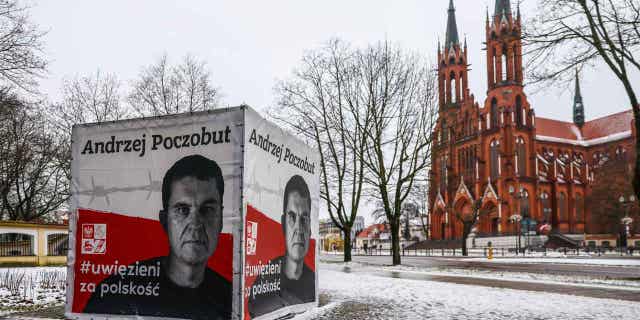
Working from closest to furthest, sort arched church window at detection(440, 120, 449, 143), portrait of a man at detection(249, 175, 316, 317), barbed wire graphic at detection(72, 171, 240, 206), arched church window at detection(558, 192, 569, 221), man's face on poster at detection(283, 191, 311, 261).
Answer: barbed wire graphic at detection(72, 171, 240, 206), portrait of a man at detection(249, 175, 316, 317), man's face on poster at detection(283, 191, 311, 261), arched church window at detection(440, 120, 449, 143), arched church window at detection(558, 192, 569, 221)

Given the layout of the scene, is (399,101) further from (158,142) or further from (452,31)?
(452,31)

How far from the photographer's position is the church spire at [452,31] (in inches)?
3406

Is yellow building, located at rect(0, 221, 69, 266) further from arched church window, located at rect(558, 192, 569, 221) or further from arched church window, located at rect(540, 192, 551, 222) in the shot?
arched church window, located at rect(558, 192, 569, 221)

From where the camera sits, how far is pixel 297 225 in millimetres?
8789

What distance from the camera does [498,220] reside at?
237 ft

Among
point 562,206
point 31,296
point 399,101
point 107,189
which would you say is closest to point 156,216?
point 107,189

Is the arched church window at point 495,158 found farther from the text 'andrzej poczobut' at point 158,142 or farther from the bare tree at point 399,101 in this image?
the text 'andrzej poczobut' at point 158,142

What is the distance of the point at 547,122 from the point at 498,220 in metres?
26.5

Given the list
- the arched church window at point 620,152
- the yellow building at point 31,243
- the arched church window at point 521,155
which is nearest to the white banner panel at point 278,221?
the yellow building at point 31,243

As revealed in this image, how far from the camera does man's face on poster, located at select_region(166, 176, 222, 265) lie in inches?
263

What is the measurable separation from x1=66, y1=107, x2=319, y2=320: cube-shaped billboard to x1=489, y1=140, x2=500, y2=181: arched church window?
7138 centimetres

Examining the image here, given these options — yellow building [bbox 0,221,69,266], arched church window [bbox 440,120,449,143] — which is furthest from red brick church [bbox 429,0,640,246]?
yellow building [bbox 0,221,69,266]

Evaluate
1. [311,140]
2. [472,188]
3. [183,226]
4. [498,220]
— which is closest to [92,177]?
[183,226]

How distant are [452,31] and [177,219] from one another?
86.0 meters
